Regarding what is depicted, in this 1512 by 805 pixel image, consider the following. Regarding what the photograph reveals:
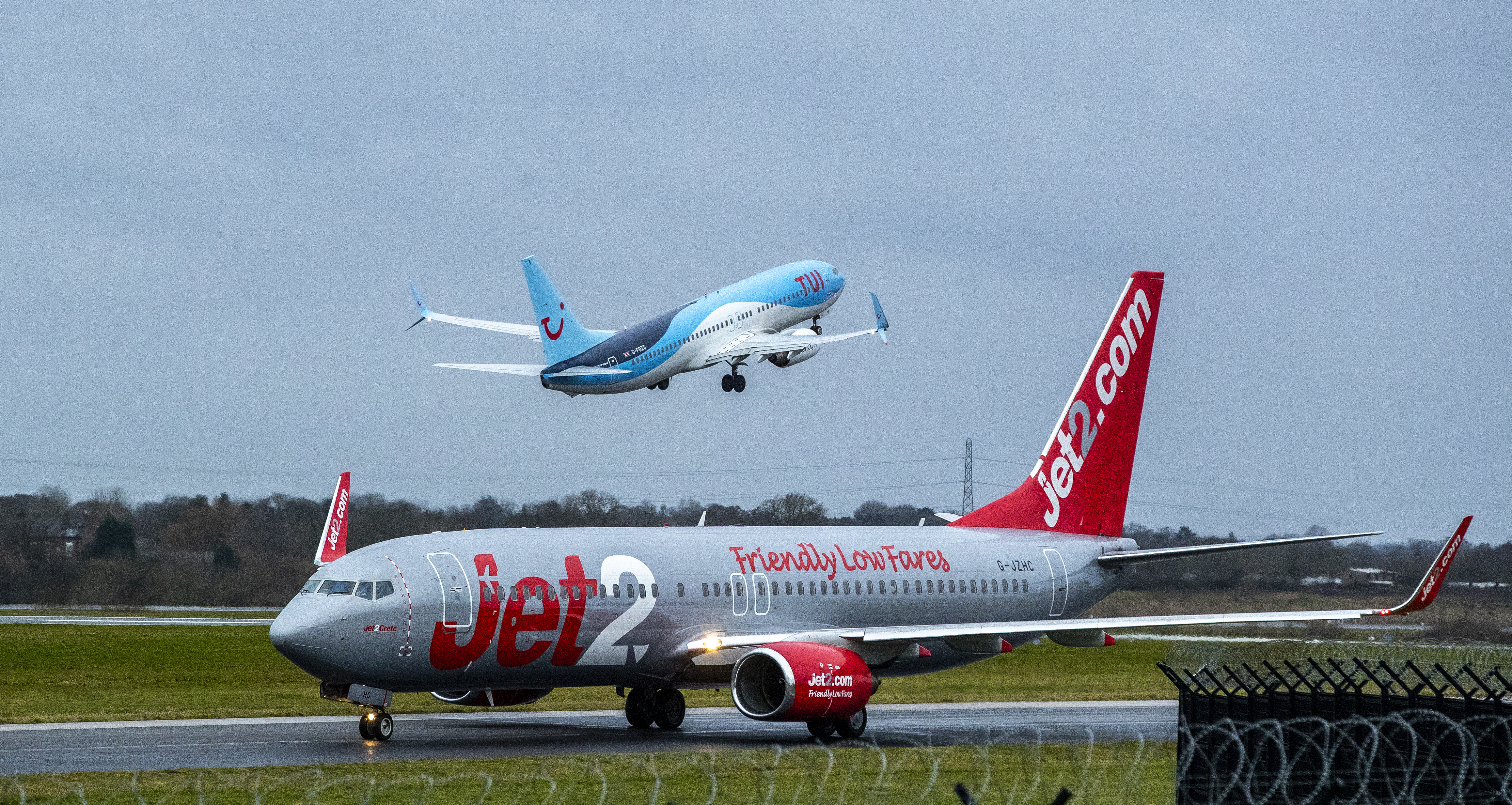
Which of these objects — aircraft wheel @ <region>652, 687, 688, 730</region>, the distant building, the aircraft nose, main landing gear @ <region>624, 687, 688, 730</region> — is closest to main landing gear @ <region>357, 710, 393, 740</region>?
the aircraft nose

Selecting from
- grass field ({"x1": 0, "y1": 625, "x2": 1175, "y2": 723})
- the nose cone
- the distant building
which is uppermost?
the distant building

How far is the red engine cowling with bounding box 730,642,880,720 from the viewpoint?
96.3 feet

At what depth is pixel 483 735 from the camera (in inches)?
1225

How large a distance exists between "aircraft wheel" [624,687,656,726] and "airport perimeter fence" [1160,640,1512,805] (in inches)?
611

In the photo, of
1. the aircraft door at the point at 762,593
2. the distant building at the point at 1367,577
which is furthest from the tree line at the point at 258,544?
the aircraft door at the point at 762,593

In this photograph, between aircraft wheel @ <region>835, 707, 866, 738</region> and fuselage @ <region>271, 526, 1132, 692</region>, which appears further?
aircraft wheel @ <region>835, 707, 866, 738</region>

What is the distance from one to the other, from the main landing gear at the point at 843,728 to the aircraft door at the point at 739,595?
2.73m

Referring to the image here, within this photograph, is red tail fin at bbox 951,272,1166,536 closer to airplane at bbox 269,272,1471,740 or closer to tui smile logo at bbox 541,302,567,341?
airplane at bbox 269,272,1471,740

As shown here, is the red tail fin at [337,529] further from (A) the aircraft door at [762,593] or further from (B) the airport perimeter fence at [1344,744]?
(B) the airport perimeter fence at [1344,744]

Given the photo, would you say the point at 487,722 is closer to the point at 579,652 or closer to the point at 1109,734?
the point at 579,652

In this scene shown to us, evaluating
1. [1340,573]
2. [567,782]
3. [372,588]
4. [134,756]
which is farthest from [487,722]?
[1340,573]

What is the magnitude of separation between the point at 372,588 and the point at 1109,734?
1336 cm

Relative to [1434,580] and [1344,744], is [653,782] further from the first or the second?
[1434,580]

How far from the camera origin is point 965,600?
36656 mm
